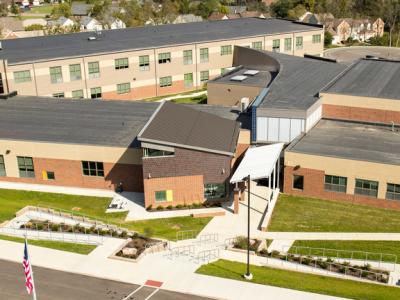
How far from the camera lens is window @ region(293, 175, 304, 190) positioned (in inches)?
1871

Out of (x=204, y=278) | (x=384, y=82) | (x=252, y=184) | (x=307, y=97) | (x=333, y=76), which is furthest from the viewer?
(x=333, y=76)

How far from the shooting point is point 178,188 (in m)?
45.4

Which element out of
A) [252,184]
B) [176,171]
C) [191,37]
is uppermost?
[191,37]

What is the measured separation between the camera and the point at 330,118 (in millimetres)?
57531

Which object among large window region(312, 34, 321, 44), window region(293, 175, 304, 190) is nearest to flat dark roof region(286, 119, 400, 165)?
window region(293, 175, 304, 190)

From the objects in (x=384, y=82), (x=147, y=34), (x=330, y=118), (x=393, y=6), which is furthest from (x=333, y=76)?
(x=393, y=6)

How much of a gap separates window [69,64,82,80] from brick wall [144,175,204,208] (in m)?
35.8

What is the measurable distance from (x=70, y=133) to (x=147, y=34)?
4447 centimetres

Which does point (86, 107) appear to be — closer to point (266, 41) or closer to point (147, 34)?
point (147, 34)

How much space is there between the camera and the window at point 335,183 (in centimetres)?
4588

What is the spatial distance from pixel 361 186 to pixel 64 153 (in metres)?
28.3

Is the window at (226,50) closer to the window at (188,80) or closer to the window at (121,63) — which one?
the window at (188,80)

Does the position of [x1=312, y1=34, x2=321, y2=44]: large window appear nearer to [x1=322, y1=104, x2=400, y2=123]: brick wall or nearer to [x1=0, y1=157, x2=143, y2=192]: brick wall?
[x1=322, y1=104, x2=400, y2=123]: brick wall

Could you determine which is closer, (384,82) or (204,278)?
(204,278)
